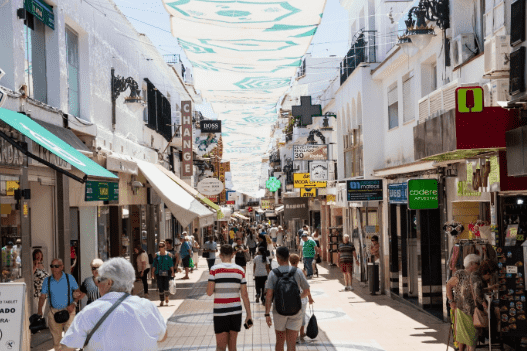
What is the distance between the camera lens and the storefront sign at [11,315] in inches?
247

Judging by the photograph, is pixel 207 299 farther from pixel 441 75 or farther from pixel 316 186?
pixel 316 186

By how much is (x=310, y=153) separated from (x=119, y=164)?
12.1 m

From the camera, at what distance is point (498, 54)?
8461 mm

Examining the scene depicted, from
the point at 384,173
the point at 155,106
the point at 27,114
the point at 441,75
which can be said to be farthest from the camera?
the point at 155,106

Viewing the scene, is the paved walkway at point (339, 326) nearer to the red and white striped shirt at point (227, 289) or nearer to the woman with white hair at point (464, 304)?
the woman with white hair at point (464, 304)

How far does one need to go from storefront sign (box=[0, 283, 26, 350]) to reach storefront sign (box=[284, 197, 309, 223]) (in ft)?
98.4

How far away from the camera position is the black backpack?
8.98 m

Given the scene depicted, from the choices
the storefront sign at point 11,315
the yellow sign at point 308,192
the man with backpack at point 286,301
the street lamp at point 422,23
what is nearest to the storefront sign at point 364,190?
the street lamp at point 422,23

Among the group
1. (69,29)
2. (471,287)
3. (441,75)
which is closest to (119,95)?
(69,29)

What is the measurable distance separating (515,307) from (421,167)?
5721 millimetres

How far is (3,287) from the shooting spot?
253 inches

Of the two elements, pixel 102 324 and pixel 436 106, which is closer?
pixel 102 324

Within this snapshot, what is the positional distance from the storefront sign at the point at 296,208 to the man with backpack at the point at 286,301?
2685cm

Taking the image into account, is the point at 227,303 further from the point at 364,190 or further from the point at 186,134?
the point at 186,134
